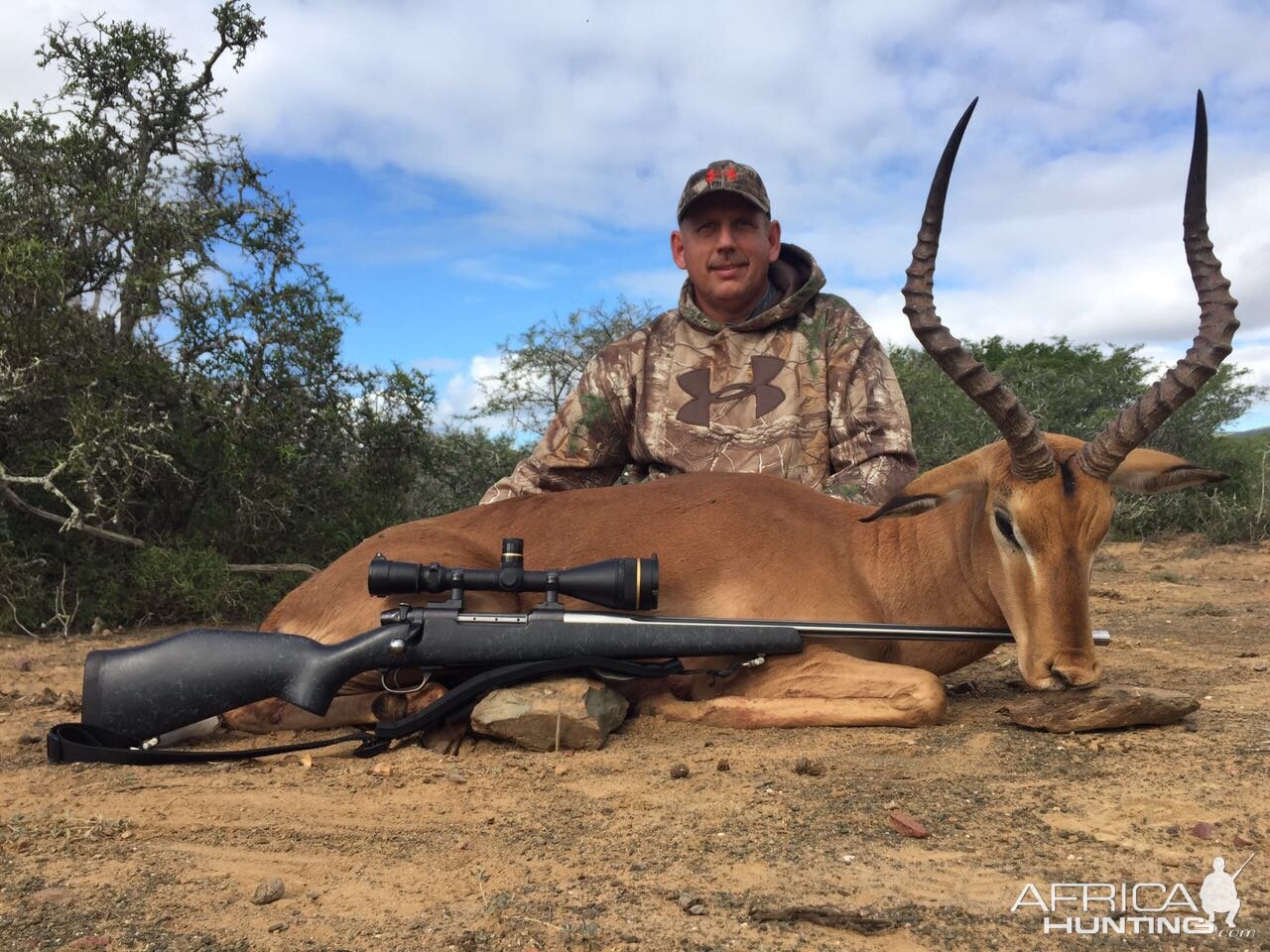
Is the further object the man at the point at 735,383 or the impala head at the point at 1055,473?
the man at the point at 735,383

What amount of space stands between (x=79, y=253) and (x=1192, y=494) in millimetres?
13221

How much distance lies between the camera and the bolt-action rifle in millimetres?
3783

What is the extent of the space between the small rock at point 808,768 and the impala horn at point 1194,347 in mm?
1725

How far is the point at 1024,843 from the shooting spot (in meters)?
2.63

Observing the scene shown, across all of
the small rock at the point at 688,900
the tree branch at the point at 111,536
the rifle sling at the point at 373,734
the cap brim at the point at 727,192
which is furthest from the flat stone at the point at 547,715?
the tree branch at the point at 111,536

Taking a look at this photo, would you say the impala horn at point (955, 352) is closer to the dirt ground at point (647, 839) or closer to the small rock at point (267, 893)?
the dirt ground at point (647, 839)

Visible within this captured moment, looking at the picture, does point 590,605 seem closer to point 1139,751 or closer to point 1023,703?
point 1023,703

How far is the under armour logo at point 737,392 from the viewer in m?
6.39

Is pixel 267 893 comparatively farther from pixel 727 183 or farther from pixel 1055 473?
pixel 727 183

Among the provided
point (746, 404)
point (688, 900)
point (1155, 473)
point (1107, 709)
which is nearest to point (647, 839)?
point (688, 900)

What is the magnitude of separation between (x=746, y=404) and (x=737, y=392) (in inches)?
4.4

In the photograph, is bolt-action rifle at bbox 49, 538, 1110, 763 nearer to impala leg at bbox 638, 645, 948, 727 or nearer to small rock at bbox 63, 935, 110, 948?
impala leg at bbox 638, 645, 948, 727

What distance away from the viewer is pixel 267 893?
2428 millimetres

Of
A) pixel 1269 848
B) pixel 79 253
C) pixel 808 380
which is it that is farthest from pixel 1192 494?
pixel 79 253
